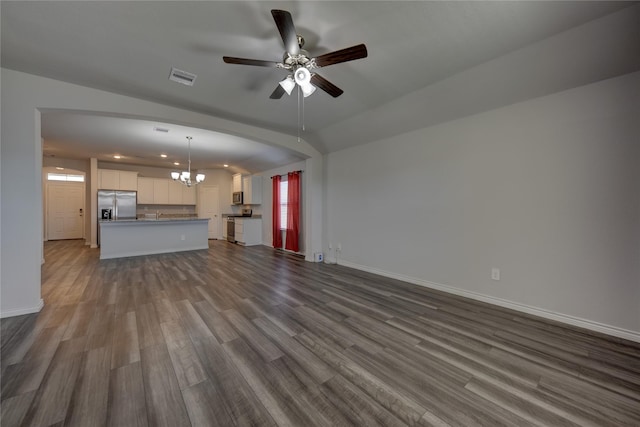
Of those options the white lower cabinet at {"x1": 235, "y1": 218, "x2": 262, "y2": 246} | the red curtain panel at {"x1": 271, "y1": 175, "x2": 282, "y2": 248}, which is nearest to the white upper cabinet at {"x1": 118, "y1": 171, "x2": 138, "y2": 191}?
the white lower cabinet at {"x1": 235, "y1": 218, "x2": 262, "y2": 246}

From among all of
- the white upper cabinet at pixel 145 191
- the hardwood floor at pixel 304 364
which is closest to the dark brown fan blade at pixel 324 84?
the hardwood floor at pixel 304 364

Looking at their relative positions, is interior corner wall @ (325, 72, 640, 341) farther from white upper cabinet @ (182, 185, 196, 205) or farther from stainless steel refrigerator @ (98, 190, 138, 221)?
stainless steel refrigerator @ (98, 190, 138, 221)

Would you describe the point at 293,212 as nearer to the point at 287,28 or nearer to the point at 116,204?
the point at 287,28

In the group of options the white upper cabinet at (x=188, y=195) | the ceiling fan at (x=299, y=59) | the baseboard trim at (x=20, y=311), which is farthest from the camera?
the white upper cabinet at (x=188, y=195)

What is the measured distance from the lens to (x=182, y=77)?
8.99ft

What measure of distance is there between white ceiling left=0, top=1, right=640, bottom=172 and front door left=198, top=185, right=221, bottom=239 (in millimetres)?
6220

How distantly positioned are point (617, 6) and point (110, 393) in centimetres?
466

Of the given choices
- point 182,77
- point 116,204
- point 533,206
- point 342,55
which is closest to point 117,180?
point 116,204

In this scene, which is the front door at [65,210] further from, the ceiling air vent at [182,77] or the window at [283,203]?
the ceiling air vent at [182,77]

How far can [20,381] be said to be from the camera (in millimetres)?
1589

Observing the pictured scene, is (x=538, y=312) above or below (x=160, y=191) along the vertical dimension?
below

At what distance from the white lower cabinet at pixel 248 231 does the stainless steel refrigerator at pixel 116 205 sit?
11.3ft

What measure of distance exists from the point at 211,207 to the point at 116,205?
2852mm

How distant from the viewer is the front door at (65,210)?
27.0 ft
